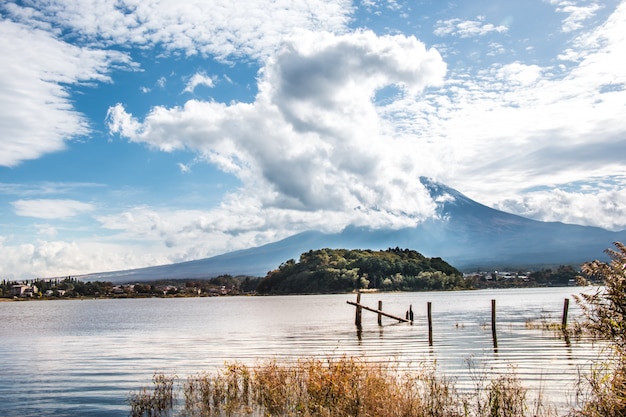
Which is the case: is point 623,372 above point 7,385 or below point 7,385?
above

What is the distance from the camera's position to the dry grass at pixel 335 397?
15.6 m

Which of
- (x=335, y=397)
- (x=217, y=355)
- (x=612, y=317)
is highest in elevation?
(x=612, y=317)

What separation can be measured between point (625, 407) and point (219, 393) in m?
13.1

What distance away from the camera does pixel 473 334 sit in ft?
140

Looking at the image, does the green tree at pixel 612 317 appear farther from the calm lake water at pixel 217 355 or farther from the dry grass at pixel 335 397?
the calm lake water at pixel 217 355

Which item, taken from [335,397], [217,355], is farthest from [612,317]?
[217,355]

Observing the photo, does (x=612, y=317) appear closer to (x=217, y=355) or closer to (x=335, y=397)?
(x=335, y=397)

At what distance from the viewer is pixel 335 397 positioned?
16.7m

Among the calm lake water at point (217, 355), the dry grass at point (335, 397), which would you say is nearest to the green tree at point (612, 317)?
the dry grass at point (335, 397)

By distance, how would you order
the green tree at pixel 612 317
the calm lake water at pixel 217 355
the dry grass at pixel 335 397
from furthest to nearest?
the calm lake water at pixel 217 355, the dry grass at pixel 335 397, the green tree at pixel 612 317

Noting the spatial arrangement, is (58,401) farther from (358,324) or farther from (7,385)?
(358,324)

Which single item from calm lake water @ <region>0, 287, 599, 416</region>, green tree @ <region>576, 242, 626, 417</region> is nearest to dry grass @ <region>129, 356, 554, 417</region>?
green tree @ <region>576, 242, 626, 417</region>

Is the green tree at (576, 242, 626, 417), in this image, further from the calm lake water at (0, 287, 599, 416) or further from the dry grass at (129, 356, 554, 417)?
the calm lake water at (0, 287, 599, 416)

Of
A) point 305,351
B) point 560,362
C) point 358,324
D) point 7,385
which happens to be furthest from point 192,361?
point 358,324
